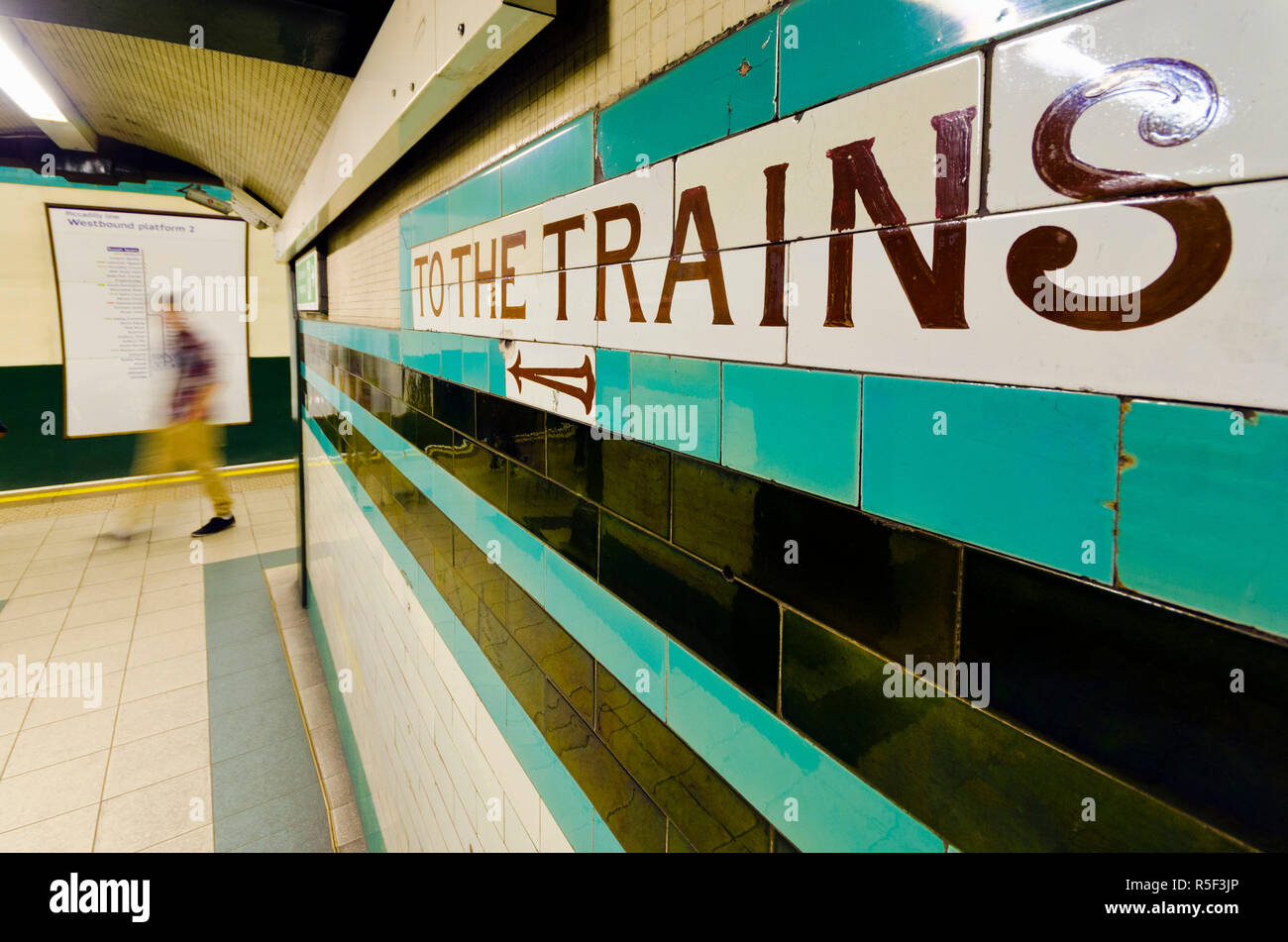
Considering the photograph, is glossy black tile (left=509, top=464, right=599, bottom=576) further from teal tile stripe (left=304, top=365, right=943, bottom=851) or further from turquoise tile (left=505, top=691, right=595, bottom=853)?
turquoise tile (left=505, top=691, right=595, bottom=853)

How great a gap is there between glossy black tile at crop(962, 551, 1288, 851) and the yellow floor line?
8.49 meters

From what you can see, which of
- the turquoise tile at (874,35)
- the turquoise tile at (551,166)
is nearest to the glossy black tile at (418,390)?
the turquoise tile at (551,166)

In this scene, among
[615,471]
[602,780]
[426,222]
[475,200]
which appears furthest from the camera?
[426,222]

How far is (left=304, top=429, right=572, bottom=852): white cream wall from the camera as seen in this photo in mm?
1702

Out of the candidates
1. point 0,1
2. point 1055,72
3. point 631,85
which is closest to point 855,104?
point 1055,72

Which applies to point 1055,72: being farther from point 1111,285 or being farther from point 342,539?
point 342,539

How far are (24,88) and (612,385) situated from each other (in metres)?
4.42

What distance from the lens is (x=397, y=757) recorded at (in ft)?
8.86

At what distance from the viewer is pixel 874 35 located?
639 millimetres

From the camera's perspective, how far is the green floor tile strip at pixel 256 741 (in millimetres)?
3104

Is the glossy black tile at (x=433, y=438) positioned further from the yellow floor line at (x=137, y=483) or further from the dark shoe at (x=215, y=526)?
the yellow floor line at (x=137, y=483)

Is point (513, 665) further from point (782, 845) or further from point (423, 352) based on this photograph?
point (423, 352)

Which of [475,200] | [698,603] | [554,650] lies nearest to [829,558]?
[698,603]

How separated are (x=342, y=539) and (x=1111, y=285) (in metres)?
4.04
